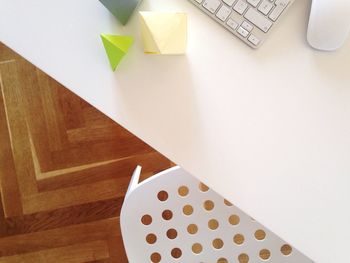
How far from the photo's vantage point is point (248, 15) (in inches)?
21.8

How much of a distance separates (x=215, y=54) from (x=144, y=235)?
39cm

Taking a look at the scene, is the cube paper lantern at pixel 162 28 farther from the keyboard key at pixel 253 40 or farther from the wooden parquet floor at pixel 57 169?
the wooden parquet floor at pixel 57 169

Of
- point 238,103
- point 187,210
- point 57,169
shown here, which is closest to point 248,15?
point 238,103

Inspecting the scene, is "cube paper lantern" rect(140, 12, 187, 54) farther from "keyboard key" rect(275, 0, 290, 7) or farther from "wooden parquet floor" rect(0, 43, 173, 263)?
"wooden parquet floor" rect(0, 43, 173, 263)

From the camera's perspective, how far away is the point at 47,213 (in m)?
1.15

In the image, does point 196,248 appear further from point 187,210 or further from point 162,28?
point 162,28

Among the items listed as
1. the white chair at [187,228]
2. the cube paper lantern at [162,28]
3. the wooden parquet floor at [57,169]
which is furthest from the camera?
the wooden parquet floor at [57,169]

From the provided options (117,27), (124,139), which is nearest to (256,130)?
(117,27)

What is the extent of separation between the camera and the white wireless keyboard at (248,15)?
0.55 metres

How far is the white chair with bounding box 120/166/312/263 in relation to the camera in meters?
0.76

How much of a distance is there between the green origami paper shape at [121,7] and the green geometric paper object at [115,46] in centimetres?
3

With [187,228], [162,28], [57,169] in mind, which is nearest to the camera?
[162,28]

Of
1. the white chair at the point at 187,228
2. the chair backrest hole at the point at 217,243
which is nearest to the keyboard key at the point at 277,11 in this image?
the white chair at the point at 187,228

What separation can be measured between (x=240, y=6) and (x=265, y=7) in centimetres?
3
